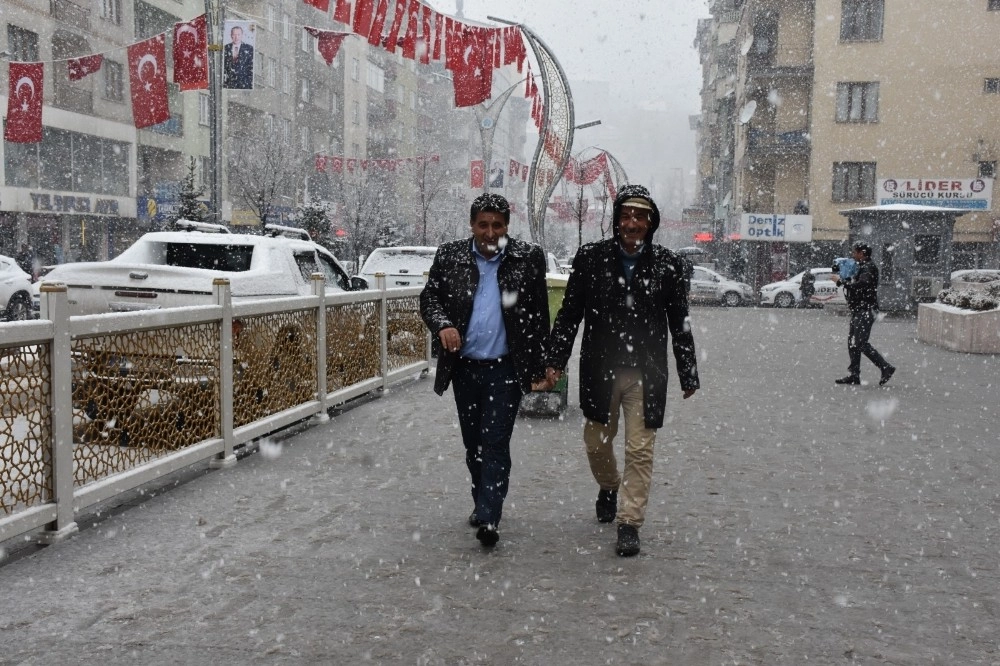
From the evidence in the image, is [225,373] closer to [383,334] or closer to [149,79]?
[383,334]

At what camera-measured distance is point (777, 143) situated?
145 ft

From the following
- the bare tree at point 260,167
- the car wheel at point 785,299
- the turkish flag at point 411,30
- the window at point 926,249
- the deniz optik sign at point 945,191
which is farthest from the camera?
the bare tree at point 260,167

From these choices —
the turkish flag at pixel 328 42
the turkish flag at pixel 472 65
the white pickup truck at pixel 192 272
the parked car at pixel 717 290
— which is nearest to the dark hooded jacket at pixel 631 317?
the white pickup truck at pixel 192 272

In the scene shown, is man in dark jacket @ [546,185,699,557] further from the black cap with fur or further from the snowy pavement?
the snowy pavement

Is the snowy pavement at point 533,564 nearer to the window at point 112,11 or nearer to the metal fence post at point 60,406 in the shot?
the metal fence post at point 60,406

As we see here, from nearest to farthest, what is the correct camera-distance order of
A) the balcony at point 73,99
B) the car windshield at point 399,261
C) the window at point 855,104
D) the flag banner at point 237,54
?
the car windshield at point 399,261 → the flag banner at point 237,54 → the balcony at point 73,99 → the window at point 855,104

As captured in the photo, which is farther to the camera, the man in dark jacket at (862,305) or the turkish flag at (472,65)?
the turkish flag at (472,65)

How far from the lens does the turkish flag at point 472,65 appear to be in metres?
17.4

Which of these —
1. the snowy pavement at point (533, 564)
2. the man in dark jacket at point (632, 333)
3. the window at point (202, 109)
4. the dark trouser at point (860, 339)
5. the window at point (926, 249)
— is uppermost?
the window at point (202, 109)

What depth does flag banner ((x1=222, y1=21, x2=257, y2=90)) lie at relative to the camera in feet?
70.1

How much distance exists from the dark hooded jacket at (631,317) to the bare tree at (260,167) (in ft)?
126

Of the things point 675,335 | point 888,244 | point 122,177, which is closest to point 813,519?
point 675,335

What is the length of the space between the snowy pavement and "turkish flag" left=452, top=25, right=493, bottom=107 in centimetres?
1045

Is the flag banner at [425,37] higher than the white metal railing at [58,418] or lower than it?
higher
